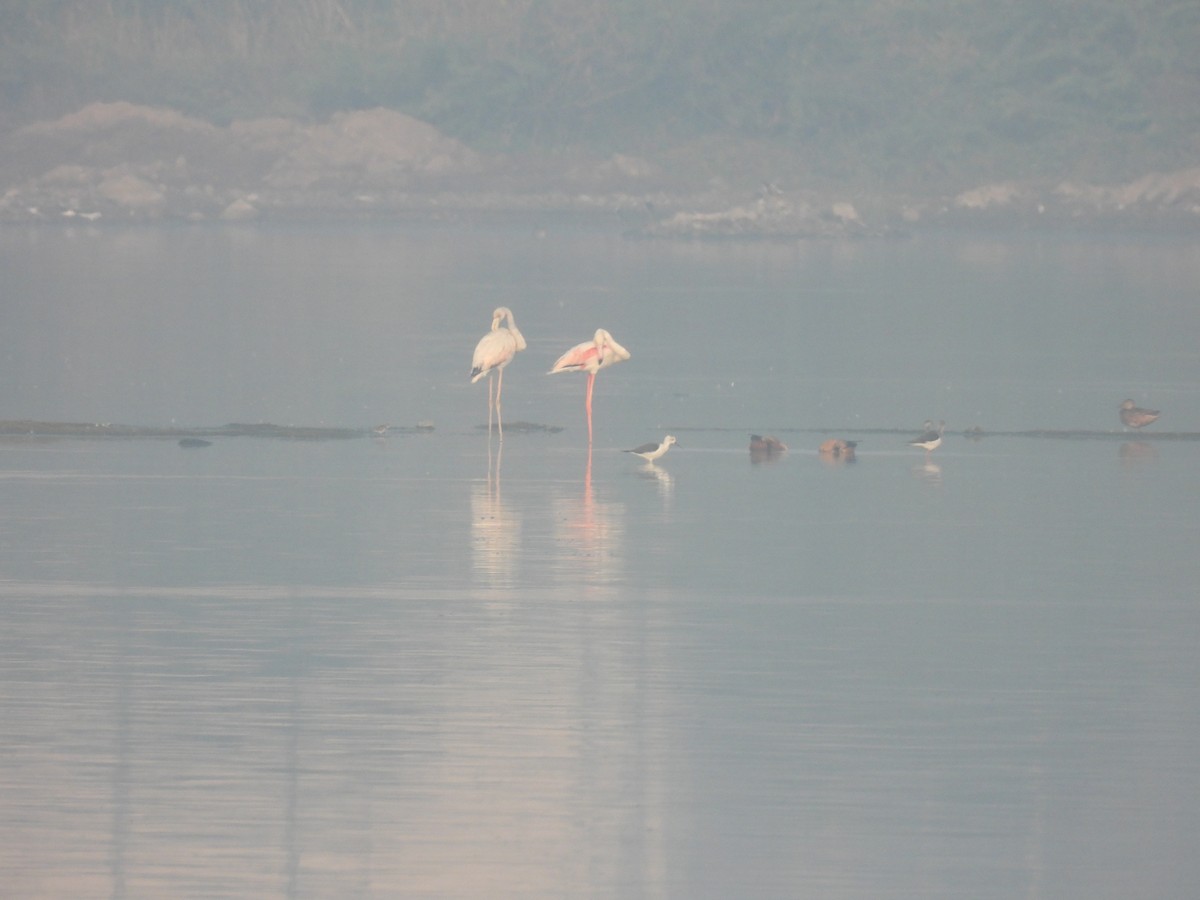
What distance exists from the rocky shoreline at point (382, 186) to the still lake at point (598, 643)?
58521 mm

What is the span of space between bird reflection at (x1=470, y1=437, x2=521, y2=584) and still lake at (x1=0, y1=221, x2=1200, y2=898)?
0.13ft

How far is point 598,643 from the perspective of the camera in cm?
1101

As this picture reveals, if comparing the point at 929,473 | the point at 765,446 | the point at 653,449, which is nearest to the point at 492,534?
the point at 653,449

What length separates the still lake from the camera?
8000 millimetres

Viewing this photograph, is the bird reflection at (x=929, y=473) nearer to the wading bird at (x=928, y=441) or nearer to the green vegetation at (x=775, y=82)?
the wading bird at (x=928, y=441)

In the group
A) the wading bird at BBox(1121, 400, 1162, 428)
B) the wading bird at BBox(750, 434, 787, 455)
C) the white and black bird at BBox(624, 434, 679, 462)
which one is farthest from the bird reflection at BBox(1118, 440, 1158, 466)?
the white and black bird at BBox(624, 434, 679, 462)

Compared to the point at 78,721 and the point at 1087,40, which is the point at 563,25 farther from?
the point at 78,721

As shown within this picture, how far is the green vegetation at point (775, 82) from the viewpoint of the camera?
90.9m

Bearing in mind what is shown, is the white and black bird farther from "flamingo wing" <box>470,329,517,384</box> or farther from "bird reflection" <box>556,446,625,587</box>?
"flamingo wing" <box>470,329,517,384</box>

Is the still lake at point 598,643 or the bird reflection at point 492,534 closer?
the still lake at point 598,643

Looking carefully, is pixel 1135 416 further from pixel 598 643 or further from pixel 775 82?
pixel 775 82

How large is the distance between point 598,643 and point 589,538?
307 cm

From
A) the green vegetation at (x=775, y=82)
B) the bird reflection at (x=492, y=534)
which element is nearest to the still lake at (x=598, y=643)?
the bird reflection at (x=492, y=534)

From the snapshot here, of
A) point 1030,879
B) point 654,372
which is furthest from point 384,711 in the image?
point 654,372
